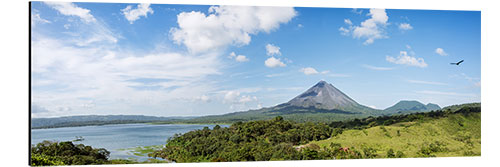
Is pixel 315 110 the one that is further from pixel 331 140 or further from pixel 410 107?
pixel 410 107

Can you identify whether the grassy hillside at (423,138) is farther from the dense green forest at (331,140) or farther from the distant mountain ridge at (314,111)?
the distant mountain ridge at (314,111)

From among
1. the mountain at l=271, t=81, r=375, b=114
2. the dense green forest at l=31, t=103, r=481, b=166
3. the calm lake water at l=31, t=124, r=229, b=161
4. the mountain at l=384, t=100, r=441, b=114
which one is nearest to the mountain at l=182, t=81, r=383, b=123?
the mountain at l=271, t=81, r=375, b=114

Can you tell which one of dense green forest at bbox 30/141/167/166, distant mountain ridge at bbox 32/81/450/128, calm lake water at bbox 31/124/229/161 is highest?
distant mountain ridge at bbox 32/81/450/128

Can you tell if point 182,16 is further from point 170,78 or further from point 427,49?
point 427,49

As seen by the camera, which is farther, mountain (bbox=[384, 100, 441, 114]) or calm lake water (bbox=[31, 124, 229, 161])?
mountain (bbox=[384, 100, 441, 114])

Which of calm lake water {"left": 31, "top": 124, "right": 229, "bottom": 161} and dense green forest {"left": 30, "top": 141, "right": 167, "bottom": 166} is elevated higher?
calm lake water {"left": 31, "top": 124, "right": 229, "bottom": 161}

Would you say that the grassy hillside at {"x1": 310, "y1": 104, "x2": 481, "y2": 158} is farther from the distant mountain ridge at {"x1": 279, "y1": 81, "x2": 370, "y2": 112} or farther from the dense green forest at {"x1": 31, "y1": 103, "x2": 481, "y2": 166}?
the distant mountain ridge at {"x1": 279, "y1": 81, "x2": 370, "y2": 112}

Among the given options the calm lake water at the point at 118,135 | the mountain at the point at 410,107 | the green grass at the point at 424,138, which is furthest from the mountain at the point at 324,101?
the calm lake water at the point at 118,135

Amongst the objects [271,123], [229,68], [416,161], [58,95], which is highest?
[229,68]
